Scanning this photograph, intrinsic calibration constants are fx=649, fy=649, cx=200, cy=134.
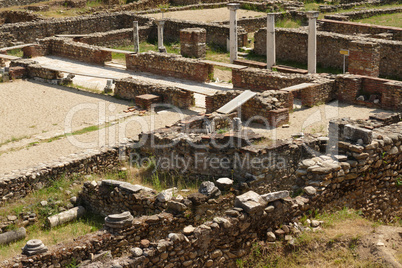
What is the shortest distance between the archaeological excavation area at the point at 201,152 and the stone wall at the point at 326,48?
0.05 m

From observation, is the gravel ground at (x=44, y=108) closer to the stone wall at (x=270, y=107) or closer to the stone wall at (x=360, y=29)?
the stone wall at (x=270, y=107)

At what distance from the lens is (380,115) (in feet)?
43.6

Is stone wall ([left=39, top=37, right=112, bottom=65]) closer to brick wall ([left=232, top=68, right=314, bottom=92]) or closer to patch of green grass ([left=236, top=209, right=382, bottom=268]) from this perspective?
brick wall ([left=232, top=68, right=314, bottom=92])

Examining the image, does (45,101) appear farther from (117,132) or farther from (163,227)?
(163,227)

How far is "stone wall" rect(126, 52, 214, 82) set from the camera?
20.7 meters

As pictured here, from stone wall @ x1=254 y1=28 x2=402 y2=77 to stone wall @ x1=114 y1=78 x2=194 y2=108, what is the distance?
5.51 m

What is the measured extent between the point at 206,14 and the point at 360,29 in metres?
8.72

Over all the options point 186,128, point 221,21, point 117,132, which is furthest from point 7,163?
point 221,21

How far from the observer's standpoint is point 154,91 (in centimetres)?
1873

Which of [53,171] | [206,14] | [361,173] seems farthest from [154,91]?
[206,14]

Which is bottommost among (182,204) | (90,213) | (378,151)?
(90,213)

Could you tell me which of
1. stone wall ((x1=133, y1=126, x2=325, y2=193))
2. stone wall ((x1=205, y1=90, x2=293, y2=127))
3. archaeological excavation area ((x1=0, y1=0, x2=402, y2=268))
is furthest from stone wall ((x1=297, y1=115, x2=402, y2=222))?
stone wall ((x1=205, y1=90, x2=293, y2=127))

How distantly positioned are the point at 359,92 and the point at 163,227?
32.2 ft

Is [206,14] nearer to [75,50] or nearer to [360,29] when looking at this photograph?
[360,29]
